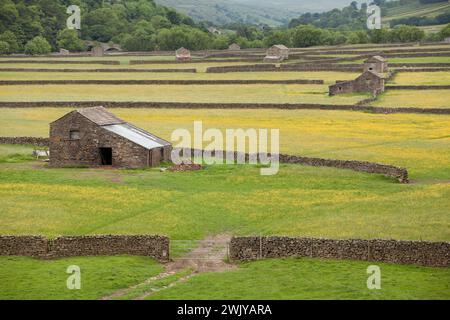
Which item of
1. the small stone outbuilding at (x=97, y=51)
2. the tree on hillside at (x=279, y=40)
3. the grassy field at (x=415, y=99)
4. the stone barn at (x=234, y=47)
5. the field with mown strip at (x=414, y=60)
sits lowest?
the grassy field at (x=415, y=99)

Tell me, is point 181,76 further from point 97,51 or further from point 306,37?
point 306,37

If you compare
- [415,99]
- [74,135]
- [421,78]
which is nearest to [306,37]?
[421,78]

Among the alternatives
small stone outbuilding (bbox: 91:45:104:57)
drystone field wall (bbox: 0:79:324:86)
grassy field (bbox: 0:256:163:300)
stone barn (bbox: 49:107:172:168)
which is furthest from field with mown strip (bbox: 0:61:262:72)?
grassy field (bbox: 0:256:163:300)

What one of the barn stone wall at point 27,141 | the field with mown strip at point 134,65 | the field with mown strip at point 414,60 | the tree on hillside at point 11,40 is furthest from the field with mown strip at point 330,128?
the tree on hillside at point 11,40

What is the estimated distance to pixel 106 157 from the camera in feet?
186

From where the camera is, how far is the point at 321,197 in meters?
45.6

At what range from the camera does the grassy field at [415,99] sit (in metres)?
88.3

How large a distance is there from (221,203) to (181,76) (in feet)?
256

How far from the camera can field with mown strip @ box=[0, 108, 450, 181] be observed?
5831cm

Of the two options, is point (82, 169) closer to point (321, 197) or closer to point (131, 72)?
point (321, 197)

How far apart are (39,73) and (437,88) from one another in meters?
50.6

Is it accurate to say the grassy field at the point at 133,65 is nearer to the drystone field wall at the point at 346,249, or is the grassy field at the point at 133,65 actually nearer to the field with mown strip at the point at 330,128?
the field with mown strip at the point at 330,128

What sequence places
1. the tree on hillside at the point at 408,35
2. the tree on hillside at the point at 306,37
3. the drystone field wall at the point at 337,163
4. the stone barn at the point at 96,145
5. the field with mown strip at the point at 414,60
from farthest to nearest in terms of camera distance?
the tree on hillside at the point at 306,37 → the tree on hillside at the point at 408,35 → the field with mown strip at the point at 414,60 → the stone barn at the point at 96,145 → the drystone field wall at the point at 337,163
